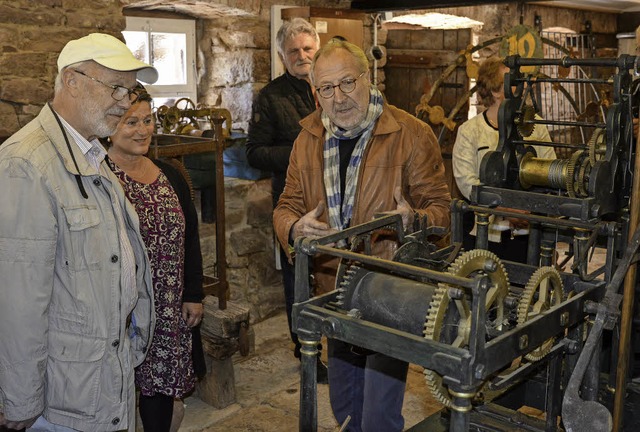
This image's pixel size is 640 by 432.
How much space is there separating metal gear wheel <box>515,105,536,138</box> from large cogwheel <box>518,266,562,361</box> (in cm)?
66

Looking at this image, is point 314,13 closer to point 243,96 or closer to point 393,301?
point 243,96

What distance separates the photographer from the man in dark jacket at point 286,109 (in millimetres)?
4078

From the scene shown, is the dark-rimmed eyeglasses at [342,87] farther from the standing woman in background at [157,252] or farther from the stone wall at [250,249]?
the stone wall at [250,249]

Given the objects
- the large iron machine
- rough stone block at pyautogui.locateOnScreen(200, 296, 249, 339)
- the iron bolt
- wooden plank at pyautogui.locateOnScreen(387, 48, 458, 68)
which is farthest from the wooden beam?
the iron bolt

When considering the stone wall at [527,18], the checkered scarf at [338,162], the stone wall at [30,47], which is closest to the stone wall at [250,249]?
A: the stone wall at [30,47]

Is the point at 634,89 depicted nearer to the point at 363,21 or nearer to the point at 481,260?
the point at 481,260

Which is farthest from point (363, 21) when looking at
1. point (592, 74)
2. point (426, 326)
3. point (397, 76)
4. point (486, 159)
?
point (426, 326)

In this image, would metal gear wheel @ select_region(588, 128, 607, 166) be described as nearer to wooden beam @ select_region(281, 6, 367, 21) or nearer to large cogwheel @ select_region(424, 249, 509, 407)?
large cogwheel @ select_region(424, 249, 509, 407)

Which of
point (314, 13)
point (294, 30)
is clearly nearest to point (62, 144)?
point (294, 30)

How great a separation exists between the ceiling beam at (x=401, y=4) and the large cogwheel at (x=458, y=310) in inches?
138

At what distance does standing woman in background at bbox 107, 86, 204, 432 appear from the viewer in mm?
2826

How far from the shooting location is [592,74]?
714 cm

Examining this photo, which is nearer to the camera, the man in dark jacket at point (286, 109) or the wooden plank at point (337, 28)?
the man in dark jacket at point (286, 109)

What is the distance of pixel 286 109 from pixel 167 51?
1.08 m
